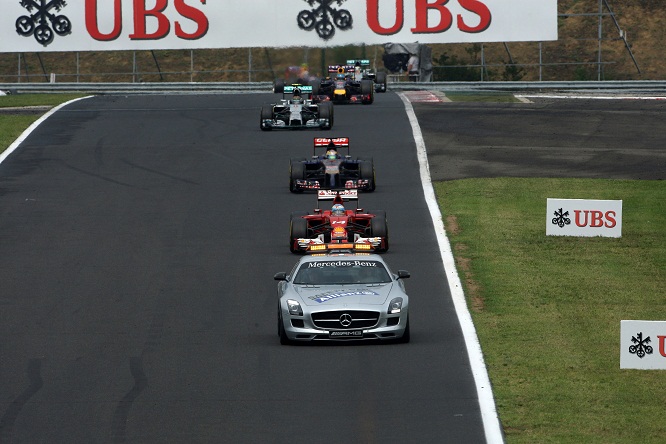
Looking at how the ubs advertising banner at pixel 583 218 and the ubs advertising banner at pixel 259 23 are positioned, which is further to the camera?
the ubs advertising banner at pixel 259 23

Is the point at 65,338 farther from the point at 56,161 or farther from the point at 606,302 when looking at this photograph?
the point at 56,161

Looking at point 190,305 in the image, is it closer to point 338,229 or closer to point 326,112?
point 338,229

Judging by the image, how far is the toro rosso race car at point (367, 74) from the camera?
189ft

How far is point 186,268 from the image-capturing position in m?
26.9

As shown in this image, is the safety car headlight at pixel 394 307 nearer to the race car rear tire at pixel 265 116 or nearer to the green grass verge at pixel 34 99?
the race car rear tire at pixel 265 116

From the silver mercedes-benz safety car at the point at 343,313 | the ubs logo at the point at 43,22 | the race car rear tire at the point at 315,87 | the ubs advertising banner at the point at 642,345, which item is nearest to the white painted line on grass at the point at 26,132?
the race car rear tire at the point at 315,87

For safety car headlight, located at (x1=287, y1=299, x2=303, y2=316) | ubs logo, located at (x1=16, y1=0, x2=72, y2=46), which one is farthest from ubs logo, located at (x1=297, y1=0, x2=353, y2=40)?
safety car headlight, located at (x1=287, y1=299, x2=303, y2=316)

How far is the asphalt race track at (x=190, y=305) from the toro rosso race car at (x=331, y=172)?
0.49 metres

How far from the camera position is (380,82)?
59.3 m

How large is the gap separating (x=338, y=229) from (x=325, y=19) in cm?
3874

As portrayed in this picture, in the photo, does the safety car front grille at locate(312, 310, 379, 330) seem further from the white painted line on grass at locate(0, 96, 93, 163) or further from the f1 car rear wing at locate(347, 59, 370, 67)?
the f1 car rear wing at locate(347, 59, 370, 67)

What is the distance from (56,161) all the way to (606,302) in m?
22.1

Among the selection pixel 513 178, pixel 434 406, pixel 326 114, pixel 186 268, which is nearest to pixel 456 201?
pixel 513 178

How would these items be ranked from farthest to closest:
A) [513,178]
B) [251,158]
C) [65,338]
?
1. [251,158]
2. [513,178]
3. [65,338]
